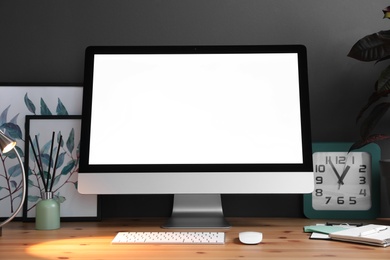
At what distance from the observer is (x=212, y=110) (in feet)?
5.64

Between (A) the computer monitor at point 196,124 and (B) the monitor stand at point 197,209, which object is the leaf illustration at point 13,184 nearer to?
(A) the computer monitor at point 196,124

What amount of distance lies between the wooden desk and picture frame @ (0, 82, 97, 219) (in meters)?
0.24

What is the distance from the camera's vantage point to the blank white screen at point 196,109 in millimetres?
1695

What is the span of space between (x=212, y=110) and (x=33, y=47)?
28.2 inches

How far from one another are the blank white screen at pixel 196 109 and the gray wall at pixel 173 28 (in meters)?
0.25

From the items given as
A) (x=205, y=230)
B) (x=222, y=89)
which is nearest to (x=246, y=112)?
(x=222, y=89)

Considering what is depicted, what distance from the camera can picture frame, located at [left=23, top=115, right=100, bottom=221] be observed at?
6.10ft

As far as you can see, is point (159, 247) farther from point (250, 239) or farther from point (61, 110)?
point (61, 110)

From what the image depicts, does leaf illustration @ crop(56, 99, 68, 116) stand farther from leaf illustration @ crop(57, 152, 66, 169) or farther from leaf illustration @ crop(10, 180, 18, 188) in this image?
leaf illustration @ crop(10, 180, 18, 188)

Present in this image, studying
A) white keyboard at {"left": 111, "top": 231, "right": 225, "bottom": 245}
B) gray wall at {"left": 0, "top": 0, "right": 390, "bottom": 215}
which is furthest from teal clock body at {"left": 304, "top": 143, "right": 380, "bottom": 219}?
white keyboard at {"left": 111, "top": 231, "right": 225, "bottom": 245}

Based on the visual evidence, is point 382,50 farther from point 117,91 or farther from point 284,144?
point 117,91

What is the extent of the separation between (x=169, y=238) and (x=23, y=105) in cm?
76

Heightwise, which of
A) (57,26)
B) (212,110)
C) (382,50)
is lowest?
(212,110)

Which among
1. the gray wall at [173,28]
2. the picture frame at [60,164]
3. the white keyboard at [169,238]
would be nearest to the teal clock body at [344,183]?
the gray wall at [173,28]
